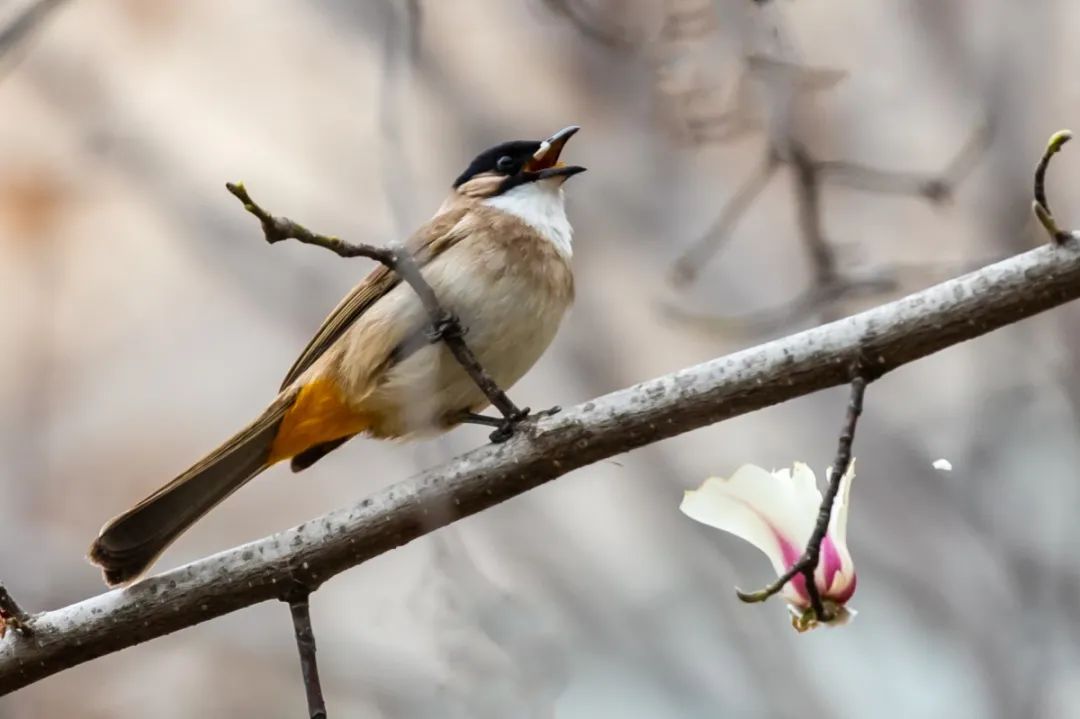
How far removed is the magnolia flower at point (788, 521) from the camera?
7.06 feet

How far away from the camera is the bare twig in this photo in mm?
2061

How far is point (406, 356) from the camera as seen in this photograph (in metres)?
3.15

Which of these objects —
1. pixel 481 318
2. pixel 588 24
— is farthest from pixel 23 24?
pixel 588 24

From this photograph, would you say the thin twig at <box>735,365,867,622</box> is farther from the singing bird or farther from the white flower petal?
the singing bird

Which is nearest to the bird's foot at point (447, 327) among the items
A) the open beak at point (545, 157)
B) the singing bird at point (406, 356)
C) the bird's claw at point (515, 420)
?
the bird's claw at point (515, 420)

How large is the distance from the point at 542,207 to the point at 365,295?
0.58 m

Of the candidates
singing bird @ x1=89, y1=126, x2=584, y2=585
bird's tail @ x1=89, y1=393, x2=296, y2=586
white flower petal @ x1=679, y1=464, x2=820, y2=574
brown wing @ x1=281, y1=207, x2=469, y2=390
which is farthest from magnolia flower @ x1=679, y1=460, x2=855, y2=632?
Result: brown wing @ x1=281, y1=207, x2=469, y2=390

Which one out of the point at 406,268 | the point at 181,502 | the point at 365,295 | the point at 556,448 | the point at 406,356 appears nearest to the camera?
the point at 406,268

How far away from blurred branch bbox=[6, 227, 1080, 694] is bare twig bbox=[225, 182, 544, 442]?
2.6 inches

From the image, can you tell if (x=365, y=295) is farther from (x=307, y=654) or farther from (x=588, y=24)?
(x=307, y=654)

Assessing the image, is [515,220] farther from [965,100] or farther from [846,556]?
[965,100]

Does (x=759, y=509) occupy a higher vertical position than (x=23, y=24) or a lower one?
lower

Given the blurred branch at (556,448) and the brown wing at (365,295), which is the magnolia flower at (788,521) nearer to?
the blurred branch at (556,448)

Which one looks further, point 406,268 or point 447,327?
point 447,327
